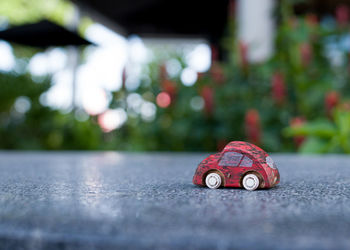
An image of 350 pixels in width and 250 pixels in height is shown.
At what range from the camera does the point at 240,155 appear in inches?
23.8

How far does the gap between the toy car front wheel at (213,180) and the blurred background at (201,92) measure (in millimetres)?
1562

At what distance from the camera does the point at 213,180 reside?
2.01 ft

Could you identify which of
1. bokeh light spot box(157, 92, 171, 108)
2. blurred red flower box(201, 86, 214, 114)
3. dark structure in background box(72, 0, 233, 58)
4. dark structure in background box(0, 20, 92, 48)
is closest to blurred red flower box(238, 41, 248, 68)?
blurred red flower box(201, 86, 214, 114)

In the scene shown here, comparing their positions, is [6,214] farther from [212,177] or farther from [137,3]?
[137,3]

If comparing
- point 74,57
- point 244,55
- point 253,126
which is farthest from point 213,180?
point 74,57

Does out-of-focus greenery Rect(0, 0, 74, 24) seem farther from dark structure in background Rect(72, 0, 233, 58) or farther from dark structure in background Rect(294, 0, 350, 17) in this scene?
dark structure in background Rect(294, 0, 350, 17)

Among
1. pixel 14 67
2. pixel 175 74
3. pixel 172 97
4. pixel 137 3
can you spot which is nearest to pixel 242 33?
pixel 175 74

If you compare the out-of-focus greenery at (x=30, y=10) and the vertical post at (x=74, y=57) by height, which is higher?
the out-of-focus greenery at (x=30, y=10)

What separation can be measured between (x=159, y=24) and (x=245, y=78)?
7404 millimetres

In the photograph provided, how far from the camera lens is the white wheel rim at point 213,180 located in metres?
0.61

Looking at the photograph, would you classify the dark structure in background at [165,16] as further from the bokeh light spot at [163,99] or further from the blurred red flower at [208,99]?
the blurred red flower at [208,99]

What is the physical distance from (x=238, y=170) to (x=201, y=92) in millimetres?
2571

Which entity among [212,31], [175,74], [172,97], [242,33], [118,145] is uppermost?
[212,31]

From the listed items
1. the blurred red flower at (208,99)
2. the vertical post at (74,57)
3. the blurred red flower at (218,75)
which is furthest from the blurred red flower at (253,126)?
the vertical post at (74,57)
